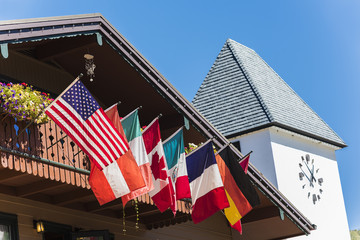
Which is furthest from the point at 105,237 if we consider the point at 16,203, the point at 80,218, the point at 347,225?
the point at 347,225

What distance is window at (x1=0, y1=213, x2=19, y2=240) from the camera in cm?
1387

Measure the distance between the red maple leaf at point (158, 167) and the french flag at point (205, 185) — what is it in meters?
1.44

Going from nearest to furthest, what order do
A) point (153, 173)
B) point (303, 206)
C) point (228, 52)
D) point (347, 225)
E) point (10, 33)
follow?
point (10, 33) → point (153, 173) → point (303, 206) → point (347, 225) → point (228, 52)

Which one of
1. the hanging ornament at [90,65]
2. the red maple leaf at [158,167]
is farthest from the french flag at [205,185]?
the hanging ornament at [90,65]

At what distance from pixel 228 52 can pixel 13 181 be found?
26.9 meters

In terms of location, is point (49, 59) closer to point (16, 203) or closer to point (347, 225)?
point (16, 203)

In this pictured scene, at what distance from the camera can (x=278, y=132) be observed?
34.6m

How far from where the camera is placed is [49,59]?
56.2 ft

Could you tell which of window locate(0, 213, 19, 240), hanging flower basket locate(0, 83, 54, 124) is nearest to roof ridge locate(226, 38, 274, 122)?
window locate(0, 213, 19, 240)

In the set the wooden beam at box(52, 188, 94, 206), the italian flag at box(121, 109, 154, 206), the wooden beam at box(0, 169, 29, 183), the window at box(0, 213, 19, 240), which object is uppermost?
the italian flag at box(121, 109, 154, 206)

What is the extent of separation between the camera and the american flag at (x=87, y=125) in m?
13.2

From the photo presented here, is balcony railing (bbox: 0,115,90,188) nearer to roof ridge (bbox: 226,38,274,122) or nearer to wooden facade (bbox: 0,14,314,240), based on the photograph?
wooden facade (bbox: 0,14,314,240)

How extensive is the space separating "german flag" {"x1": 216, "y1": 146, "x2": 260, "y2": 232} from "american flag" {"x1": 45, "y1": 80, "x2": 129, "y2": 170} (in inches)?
164

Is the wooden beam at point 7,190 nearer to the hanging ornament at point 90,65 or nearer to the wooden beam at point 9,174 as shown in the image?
the wooden beam at point 9,174
